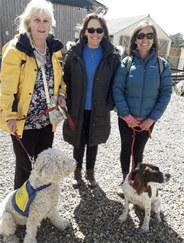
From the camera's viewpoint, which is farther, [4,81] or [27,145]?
[27,145]

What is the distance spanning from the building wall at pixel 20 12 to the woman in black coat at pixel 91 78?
1226cm

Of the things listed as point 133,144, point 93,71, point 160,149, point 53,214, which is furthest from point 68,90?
point 160,149

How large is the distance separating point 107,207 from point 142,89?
6.06 feet

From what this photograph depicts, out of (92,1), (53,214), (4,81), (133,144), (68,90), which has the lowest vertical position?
(53,214)

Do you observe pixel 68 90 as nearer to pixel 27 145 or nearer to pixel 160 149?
pixel 27 145

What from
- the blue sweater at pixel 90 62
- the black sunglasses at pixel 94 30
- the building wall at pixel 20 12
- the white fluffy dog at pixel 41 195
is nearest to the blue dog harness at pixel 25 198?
the white fluffy dog at pixel 41 195

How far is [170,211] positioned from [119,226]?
888mm

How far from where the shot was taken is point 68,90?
282 centimetres

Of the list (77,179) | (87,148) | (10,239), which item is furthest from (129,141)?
(10,239)

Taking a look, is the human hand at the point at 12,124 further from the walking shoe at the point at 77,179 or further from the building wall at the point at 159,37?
the building wall at the point at 159,37

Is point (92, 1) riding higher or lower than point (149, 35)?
higher

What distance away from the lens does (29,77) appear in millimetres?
2059

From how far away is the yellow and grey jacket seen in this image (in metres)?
1.97

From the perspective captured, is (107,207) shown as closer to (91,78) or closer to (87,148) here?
(87,148)
